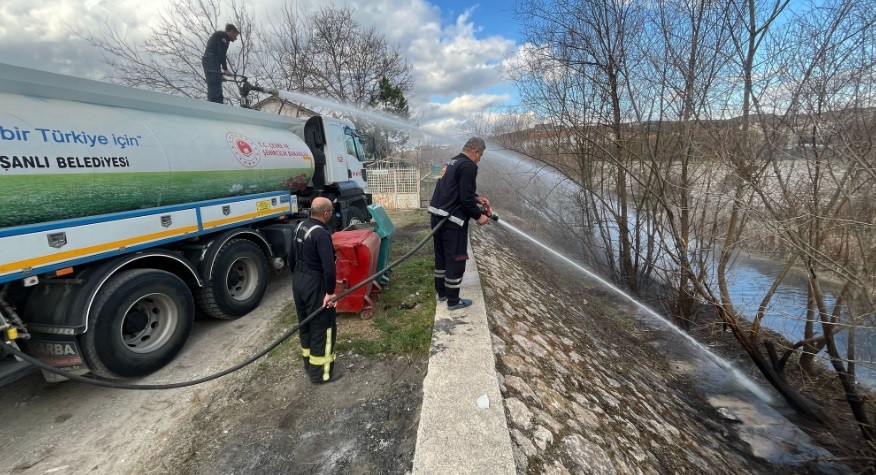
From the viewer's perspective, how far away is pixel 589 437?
9.75ft

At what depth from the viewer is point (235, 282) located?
18.0 feet

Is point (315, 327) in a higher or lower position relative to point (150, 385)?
higher

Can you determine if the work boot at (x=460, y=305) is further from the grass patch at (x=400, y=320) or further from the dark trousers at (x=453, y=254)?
the grass patch at (x=400, y=320)

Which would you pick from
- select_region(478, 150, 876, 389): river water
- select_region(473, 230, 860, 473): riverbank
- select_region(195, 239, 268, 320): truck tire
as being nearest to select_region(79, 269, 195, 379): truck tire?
select_region(195, 239, 268, 320): truck tire

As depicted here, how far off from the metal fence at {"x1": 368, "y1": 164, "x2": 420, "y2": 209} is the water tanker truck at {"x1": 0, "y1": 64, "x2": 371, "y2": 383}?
29.6 feet

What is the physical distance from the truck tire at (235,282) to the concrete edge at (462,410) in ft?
9.89

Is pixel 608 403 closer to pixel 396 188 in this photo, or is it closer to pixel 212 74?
pixel 212 74

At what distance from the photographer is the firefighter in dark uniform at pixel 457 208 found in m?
4.14

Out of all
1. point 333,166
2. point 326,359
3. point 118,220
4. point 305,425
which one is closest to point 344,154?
point 333,166

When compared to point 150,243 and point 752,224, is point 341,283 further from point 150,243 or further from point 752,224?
point 752,224

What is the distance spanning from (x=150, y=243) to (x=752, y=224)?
7337 mm

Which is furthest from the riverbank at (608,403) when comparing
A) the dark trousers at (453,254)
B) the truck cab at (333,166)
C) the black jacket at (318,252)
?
the truck cab at (333,166)

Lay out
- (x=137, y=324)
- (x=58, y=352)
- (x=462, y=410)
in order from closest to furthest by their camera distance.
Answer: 1. (x=462, y=410)
2. (x=58, y=352)
3. (x=137, y=324)

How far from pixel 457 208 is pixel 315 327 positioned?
193cm
